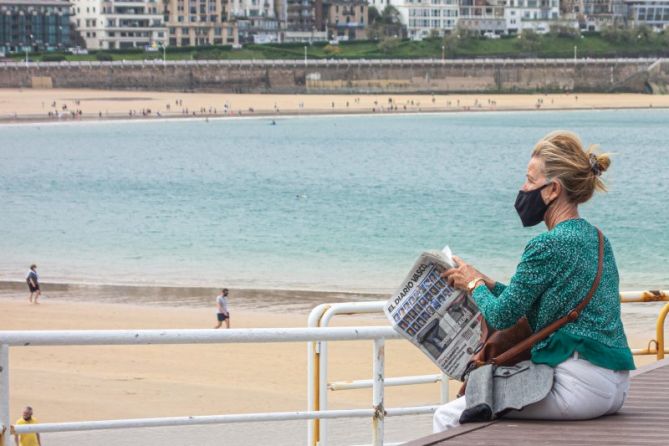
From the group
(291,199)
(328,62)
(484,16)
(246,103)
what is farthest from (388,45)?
(291,199)

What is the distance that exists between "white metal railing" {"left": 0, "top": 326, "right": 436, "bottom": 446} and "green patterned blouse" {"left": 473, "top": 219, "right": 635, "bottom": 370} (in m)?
0.54

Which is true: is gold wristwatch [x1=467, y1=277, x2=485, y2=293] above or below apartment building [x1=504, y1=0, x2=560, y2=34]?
above

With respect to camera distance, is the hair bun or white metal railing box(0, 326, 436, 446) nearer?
white metal railing box(0, 326, 436, 446)

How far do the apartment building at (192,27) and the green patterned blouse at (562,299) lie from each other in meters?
142

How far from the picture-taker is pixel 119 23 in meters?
145

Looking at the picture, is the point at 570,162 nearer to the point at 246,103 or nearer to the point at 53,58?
the point at 246,103

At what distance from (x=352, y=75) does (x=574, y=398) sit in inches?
4595

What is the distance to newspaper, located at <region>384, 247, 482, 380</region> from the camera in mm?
4055

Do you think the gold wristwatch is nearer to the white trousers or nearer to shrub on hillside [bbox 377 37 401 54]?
the white trousers

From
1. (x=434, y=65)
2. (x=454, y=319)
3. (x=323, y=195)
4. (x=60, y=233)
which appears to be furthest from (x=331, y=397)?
(x=434, y=65)

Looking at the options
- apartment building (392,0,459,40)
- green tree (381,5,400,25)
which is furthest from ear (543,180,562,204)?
apartment building (392,0,459,40)

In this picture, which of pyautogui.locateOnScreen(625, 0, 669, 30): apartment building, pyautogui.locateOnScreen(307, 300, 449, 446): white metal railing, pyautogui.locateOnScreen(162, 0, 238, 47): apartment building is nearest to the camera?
pyautogui.locateOnScreen(307, 300, 449, 446): white metal railing

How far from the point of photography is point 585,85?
123000 mm

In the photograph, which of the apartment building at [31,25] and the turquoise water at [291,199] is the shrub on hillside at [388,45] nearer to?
the apartment building at [31,25]
